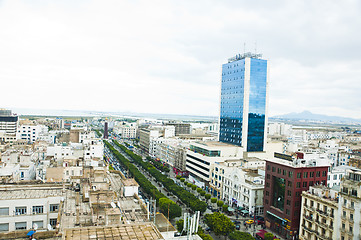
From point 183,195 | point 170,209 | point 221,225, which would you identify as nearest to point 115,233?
point 221,225

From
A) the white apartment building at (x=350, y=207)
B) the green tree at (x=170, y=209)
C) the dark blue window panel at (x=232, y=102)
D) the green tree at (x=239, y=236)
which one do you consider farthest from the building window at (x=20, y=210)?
the dark blue window panel at (x=232, y=102)

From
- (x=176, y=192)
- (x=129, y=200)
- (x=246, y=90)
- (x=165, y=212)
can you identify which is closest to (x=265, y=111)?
(x=246, y=90)

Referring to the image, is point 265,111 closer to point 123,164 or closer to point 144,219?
point 123,164

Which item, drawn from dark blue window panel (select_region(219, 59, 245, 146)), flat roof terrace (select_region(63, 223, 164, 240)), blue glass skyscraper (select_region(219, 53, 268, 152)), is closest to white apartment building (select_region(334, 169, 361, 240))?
flat roof terrace (select_region(63, 223, 164, 240))

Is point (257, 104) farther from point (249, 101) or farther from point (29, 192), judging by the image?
point (29, 192)

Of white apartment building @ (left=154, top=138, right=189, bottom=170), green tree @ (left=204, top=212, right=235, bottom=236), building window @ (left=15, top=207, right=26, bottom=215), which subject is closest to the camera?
building window @ (left=15, top=207, right=26, bottom=215)

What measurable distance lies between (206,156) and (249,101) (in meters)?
28.2

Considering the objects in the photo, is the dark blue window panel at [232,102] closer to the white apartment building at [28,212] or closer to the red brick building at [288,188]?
the red brick building at [288,188]

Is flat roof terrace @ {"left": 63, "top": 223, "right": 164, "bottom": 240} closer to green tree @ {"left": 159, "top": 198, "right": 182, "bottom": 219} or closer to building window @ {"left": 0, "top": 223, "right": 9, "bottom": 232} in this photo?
building window @ {"left": 0, "top": 223, "right": 9, "bottom": 232}

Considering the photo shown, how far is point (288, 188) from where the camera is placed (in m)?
59.3

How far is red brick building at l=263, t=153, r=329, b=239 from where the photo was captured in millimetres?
58188

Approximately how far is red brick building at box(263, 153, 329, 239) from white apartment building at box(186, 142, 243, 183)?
32.4m

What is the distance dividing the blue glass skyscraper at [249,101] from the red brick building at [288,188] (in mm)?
46547

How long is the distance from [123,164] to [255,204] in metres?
64.4
